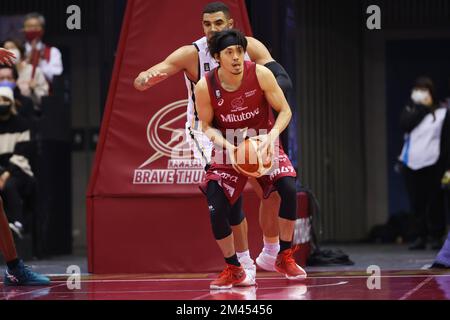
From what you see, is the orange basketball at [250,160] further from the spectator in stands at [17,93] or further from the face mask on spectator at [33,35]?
the face mask on spectator at [33,35]

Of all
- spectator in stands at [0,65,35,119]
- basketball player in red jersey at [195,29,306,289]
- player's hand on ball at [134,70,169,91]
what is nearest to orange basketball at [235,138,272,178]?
basketball player in red jersey at [195,29,306,289]

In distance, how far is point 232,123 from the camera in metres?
7.47

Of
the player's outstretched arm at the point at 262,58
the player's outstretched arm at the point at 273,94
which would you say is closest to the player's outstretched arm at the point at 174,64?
the player's outstretched arm at the point at 262,58

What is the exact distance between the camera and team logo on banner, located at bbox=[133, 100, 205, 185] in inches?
367

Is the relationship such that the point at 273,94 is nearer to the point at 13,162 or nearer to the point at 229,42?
the point at 229,42

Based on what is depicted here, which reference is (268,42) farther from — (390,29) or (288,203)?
(390,29)

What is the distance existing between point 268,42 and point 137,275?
2.48m

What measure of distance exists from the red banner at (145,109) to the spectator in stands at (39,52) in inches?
105

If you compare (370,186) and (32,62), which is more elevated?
(32,62)

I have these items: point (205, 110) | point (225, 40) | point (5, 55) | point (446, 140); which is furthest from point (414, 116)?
point (5, 55)

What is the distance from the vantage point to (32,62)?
11.9m

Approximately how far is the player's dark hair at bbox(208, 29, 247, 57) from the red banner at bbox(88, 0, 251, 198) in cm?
205
